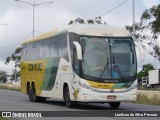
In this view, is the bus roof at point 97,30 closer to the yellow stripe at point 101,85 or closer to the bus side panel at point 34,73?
the yellow stripe at point 101,85

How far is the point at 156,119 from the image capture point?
17.3 m

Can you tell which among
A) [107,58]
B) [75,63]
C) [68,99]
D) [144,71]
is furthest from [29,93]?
[144,71]

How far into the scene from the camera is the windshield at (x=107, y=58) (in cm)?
2169

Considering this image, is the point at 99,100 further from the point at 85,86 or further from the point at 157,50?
the point at 157,50

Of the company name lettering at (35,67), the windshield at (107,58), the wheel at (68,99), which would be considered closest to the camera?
the windshield at (107,58)

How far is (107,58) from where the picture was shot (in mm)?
21812

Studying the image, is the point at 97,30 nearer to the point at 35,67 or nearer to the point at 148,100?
the point at 35,67

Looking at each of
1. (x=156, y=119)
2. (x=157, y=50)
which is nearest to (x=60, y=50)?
(x=156, y=119)

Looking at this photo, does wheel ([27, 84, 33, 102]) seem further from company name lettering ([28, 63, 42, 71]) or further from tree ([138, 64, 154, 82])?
tree ([138, 64, 154, 82])

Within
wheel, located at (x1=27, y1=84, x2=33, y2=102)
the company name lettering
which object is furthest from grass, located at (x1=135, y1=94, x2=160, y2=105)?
the company name lettering

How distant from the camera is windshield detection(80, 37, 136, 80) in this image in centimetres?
2169

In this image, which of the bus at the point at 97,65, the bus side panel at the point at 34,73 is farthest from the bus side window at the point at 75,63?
the bus side panel at the point at 34,73

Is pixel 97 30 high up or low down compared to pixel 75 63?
up

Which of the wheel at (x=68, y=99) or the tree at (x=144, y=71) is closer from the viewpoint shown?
the wheel at (x=68, y=99)
